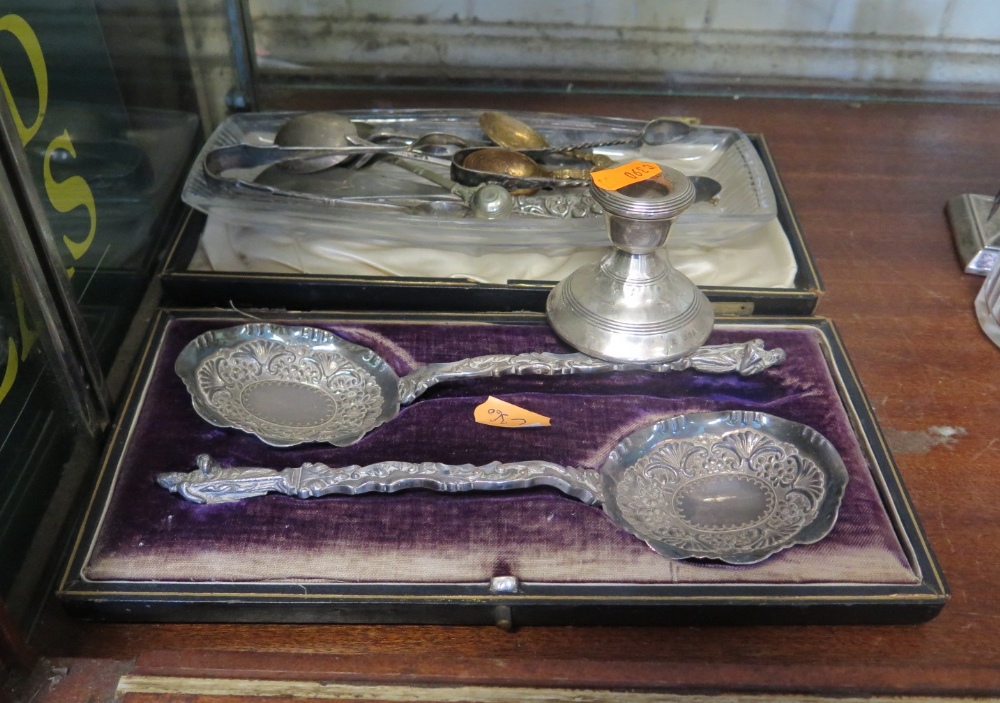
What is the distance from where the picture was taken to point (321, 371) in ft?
3.03

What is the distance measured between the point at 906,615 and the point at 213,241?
82cm

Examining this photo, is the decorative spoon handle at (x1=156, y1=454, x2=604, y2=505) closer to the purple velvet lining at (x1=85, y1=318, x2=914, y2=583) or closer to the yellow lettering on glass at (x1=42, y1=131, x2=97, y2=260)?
the purple velvet lining at (x1=85, y1=318, x2=914, y2=583)

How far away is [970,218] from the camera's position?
1.18m

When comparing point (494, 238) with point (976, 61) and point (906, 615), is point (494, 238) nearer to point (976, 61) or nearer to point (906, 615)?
point (906, 615)

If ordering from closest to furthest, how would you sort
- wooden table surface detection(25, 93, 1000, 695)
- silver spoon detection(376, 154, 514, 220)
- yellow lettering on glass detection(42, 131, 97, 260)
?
wooden table surface detection(25, 93, 1000, 695) < yellow lettering on glass detection(42, 131, 97, 260) < silver spoon detection(376, 154, 514, 220)

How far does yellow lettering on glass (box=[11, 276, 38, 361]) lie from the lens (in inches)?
29.6

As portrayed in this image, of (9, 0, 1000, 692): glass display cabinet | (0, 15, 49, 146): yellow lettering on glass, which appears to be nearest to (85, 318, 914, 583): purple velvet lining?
(9, 0, 1000, 692): glass display cabinet

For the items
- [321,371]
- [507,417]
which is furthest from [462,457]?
[321,371]

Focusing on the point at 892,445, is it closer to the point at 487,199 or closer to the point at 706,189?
the point at 706,189

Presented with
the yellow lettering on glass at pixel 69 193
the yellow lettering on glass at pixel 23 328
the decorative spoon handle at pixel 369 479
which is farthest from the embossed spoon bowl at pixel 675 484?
the yellow lettering on glass at pixel 69 193

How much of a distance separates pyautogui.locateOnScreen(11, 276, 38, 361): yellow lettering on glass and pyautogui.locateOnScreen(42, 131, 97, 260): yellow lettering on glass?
0.13 m

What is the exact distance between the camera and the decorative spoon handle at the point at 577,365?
906mm

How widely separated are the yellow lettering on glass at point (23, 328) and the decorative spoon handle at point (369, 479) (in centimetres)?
16

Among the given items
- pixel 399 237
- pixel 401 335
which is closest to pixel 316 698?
pixel 401 335
